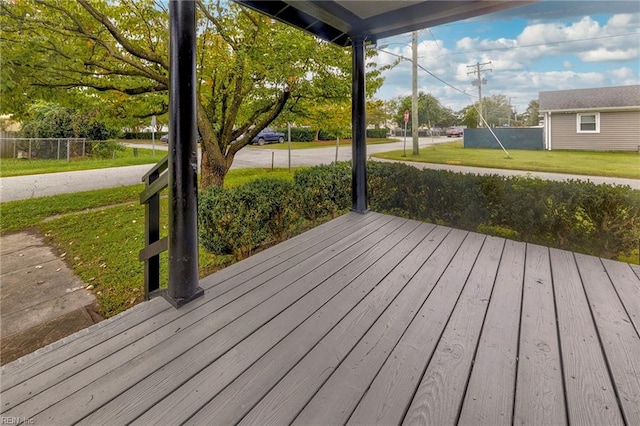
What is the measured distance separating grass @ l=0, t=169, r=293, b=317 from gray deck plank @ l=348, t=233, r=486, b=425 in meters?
1.92

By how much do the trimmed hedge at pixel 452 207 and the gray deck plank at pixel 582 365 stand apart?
2.96 ft

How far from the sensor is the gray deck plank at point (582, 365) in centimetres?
93

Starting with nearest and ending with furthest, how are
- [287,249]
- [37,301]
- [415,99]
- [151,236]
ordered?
1. [151,236]
2. [37,301]
3. [287,249]
4. [415,99]

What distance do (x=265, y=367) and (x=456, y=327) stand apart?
34.2 inches

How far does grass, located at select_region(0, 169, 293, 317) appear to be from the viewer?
8.62ft

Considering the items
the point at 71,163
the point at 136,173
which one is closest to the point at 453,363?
the point at 71,163

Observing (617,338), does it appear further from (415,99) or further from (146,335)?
(415,99)

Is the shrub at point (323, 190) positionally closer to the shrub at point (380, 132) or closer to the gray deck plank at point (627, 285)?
the shrub at point (380, 132)

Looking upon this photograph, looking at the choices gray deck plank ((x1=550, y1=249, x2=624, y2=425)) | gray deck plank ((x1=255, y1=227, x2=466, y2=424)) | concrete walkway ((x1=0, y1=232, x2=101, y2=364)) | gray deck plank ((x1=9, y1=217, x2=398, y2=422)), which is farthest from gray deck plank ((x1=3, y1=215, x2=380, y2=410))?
gray deck plank ((x1=550, y1=249, x2=624, y2=425))

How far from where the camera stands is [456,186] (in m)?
3.09

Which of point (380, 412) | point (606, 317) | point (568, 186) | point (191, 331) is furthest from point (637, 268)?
point (191, 331)

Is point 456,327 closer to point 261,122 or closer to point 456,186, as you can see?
point 456,186

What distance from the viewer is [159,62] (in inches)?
141

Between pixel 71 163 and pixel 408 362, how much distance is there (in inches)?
241
